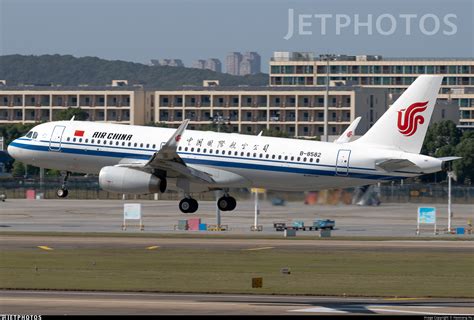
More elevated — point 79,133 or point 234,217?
point 79,133

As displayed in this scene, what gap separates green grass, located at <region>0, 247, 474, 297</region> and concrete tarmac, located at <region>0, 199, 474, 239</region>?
107 feet

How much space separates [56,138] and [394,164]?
2640cm

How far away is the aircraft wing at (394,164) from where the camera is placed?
9012cm

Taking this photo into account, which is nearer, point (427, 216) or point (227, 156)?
point (227, 156)

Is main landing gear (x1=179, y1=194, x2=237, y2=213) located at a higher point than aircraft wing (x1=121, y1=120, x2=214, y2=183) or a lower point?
lower

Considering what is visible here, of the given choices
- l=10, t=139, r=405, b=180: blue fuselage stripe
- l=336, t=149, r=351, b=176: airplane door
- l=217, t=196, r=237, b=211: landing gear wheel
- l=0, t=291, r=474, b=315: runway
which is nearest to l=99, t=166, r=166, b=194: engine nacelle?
l=10, t=139, r=405, b=180: blue fuselage stripe

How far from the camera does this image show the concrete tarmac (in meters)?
157

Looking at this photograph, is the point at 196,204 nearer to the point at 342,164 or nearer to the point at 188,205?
the point at 188,205

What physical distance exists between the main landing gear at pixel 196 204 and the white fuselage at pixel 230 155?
1245mm

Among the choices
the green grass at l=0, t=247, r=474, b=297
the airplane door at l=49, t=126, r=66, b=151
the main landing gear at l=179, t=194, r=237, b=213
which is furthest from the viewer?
the airplane door at l=49, t=126, r=66, b=151

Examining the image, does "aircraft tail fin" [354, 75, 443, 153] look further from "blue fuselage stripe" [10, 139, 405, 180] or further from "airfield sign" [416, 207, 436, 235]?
"airfield sign" [416, 207, 436, 235]

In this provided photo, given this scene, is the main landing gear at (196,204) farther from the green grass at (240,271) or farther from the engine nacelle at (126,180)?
the green grass at (240,271)

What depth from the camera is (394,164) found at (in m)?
90.3

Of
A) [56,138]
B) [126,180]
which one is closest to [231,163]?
[126,180]
